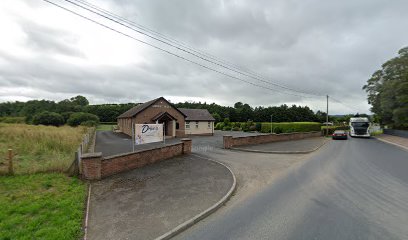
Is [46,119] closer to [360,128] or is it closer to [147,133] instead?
[147,133]

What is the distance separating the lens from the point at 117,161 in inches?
355

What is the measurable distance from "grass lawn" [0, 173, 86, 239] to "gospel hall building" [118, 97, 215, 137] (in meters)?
19.4

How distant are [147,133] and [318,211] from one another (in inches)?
359

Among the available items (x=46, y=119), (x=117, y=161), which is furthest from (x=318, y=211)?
(x=46, y=119)

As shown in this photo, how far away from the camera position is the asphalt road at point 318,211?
14.3 ft

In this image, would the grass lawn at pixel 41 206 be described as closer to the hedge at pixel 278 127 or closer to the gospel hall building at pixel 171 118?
the gospel hall building at pixel 171 118

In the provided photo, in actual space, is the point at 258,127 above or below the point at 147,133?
below

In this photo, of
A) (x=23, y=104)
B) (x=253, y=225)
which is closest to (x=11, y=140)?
(x=253, y=225)

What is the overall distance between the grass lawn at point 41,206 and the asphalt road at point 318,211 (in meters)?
2.69

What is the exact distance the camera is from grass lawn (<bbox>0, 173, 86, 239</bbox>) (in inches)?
170

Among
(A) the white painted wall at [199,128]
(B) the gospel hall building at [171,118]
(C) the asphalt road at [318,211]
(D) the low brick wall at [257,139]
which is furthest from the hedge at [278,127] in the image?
(C) the asphalt road at [318,211]

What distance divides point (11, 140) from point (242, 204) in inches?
788

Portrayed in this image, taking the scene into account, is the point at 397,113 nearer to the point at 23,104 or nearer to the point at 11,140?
the point at 11,140

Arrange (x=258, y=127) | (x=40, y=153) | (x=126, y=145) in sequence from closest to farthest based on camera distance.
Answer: (x=40, y=153) < (x=126, y=145) < (x=258, y=127)
